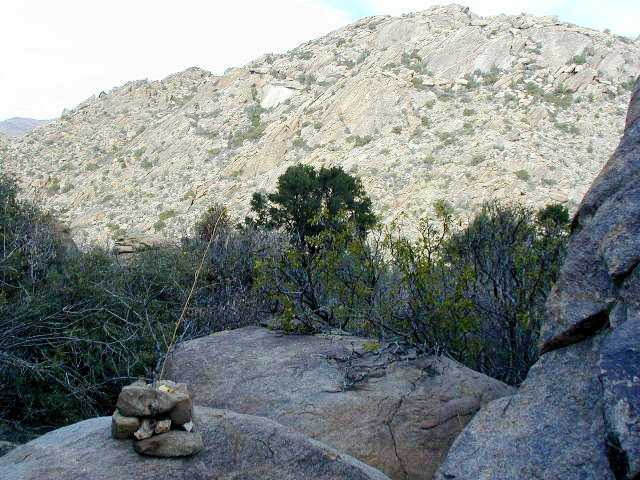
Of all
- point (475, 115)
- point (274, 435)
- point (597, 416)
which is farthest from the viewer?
point (475, 115)

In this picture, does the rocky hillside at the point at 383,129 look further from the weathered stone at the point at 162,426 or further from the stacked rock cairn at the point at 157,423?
the weathered stone at the point at 162,426

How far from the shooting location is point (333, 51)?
38.7 m

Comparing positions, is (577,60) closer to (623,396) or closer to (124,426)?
(623,396)

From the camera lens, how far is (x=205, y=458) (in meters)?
2.71

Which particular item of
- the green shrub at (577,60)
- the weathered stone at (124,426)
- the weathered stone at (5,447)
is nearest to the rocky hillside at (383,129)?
the green shrub at (577,60)

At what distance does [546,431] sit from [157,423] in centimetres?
194

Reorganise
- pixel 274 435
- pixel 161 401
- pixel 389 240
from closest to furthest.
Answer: pixel 161 401, pixel 274 435, pixel 389 240

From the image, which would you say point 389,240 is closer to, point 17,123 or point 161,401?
point 161,401

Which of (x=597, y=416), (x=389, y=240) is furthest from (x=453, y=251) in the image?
(x=597, y=416)

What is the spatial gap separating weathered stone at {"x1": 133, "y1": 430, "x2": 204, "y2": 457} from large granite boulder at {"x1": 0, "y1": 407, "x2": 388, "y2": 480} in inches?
1.1

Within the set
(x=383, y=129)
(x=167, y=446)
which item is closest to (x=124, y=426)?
(x=167, y=446)

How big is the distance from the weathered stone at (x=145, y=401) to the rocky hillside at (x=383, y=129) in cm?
1653

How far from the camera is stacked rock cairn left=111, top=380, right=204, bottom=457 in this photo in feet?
8.72

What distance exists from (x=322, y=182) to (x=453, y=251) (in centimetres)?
1077
